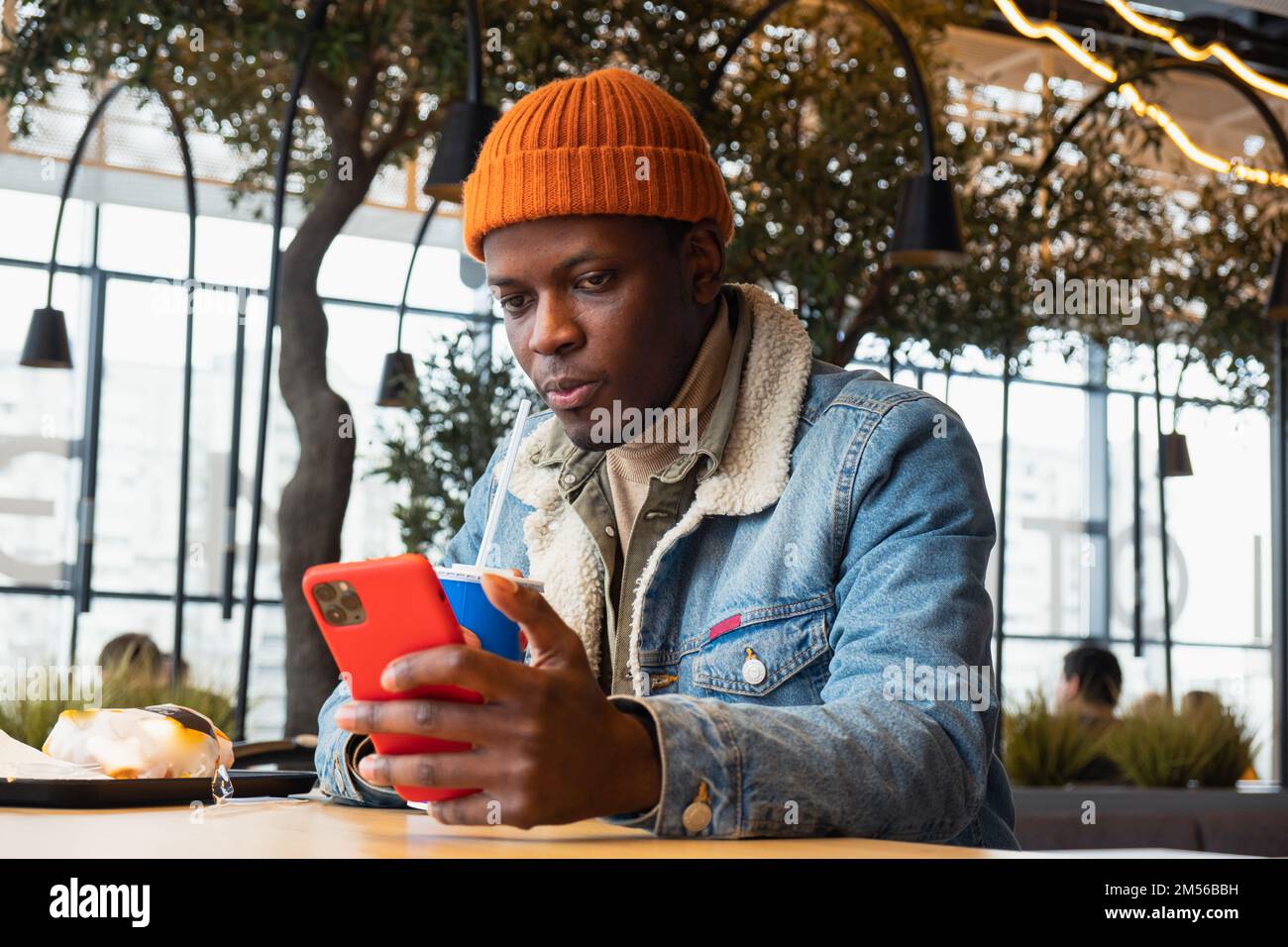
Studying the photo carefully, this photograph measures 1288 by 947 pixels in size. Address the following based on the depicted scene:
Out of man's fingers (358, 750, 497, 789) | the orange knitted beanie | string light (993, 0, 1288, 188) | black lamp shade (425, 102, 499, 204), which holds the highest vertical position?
string light (993, 0, 1288, 188)

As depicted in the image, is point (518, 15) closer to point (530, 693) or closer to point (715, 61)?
point (715, 61)

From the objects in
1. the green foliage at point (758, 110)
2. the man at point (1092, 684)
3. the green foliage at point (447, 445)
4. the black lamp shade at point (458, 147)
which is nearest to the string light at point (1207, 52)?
the green foliage at point (758, 110)

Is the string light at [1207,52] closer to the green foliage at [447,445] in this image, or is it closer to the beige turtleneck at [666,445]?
the green foliage at [447,445]

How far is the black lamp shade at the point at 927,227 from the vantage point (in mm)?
5141

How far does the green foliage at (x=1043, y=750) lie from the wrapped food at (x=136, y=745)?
4800mm

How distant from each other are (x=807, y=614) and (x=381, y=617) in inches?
28.1

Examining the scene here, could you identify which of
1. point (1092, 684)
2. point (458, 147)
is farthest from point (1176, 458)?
point (458, 147)

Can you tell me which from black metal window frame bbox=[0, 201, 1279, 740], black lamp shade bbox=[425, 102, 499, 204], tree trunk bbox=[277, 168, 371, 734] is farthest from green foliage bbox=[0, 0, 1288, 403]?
black lamp shade bbox=[425, 102, 499, 204]

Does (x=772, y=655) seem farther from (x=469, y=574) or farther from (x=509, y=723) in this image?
(x=509, y=723)

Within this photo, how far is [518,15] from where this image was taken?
19.1 ft

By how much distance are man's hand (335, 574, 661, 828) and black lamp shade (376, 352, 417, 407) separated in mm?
5636

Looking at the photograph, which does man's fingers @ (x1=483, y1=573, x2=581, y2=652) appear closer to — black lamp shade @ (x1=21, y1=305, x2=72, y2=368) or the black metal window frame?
the black metal window frame

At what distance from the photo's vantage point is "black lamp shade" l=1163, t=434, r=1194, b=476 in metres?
10.3

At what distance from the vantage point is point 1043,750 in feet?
19.3
